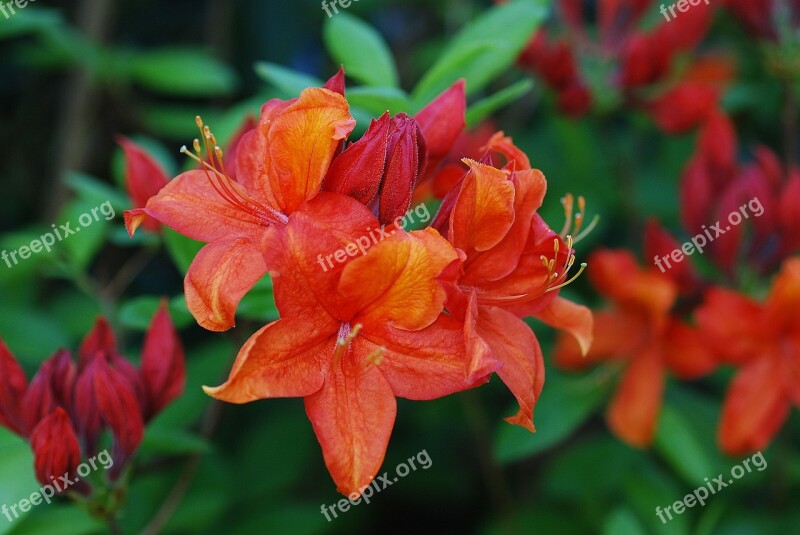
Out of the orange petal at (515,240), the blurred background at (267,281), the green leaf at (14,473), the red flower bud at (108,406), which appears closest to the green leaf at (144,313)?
the blurred background at (267,281)

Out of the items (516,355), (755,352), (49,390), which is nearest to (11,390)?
(49,390)

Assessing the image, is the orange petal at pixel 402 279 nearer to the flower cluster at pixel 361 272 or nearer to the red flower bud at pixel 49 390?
the flower cluster at pixel 361 272

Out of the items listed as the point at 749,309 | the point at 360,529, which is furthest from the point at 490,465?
the point at 749,309

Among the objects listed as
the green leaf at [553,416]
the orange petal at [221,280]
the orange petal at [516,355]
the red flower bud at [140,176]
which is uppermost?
the orange petal at [221,280]

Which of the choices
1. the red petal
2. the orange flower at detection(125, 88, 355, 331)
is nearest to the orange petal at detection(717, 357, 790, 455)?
the orange flower at detection(125, 88, 355, 331)

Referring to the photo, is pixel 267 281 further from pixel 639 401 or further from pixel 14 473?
pixel 639 401

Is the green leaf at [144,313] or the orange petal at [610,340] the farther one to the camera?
the orange petal at [610,340]

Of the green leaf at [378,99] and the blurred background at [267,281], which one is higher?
the green leaf at [378,99]
